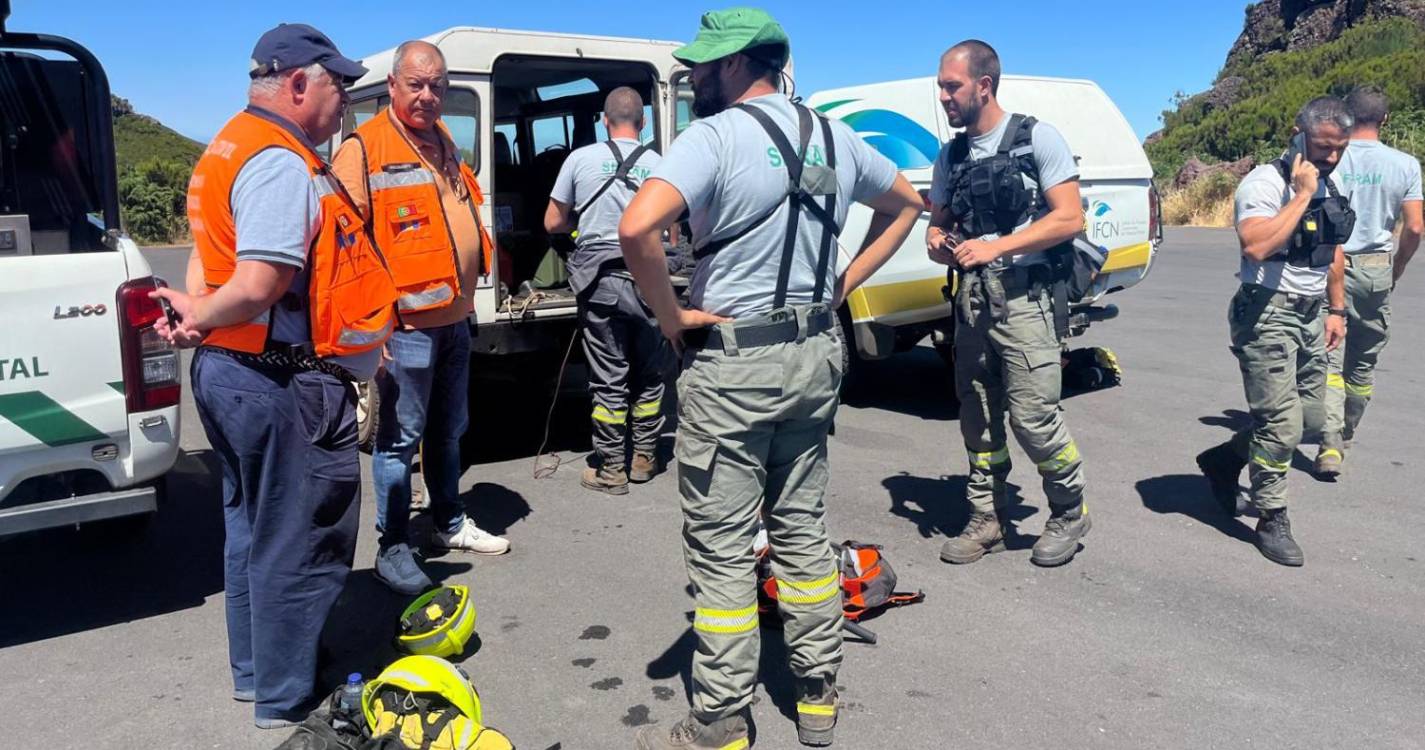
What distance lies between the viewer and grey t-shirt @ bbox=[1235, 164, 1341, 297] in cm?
457

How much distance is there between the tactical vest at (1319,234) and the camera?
4559mm

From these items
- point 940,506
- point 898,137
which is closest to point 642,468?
point 940,506

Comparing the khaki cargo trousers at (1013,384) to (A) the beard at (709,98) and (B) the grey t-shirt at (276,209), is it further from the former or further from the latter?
(B) the grey t-shirt at (276,209)

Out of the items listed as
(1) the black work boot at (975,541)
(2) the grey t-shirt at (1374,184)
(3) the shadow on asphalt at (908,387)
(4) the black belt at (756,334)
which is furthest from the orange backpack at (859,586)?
(2) the grey t-shirt at (1374,184)

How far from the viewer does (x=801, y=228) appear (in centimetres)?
299

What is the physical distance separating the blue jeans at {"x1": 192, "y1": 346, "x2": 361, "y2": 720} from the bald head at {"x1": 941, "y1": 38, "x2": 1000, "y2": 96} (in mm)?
2633

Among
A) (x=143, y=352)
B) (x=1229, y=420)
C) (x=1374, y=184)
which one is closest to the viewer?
(x=143, y=352)

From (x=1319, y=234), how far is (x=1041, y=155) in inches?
54.1

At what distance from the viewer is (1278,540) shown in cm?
450

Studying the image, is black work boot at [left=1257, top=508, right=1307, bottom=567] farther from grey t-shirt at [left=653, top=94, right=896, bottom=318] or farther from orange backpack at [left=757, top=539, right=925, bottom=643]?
grey t-shirt at [left=653, top=94, right=896, bottom=318]

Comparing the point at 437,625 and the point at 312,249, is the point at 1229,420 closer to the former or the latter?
the point at 437,625

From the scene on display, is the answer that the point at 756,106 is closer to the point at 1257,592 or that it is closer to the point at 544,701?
the point at 544,701

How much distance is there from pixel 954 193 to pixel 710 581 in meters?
2.18

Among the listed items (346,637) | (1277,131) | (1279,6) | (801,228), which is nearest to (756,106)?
(801,228)
